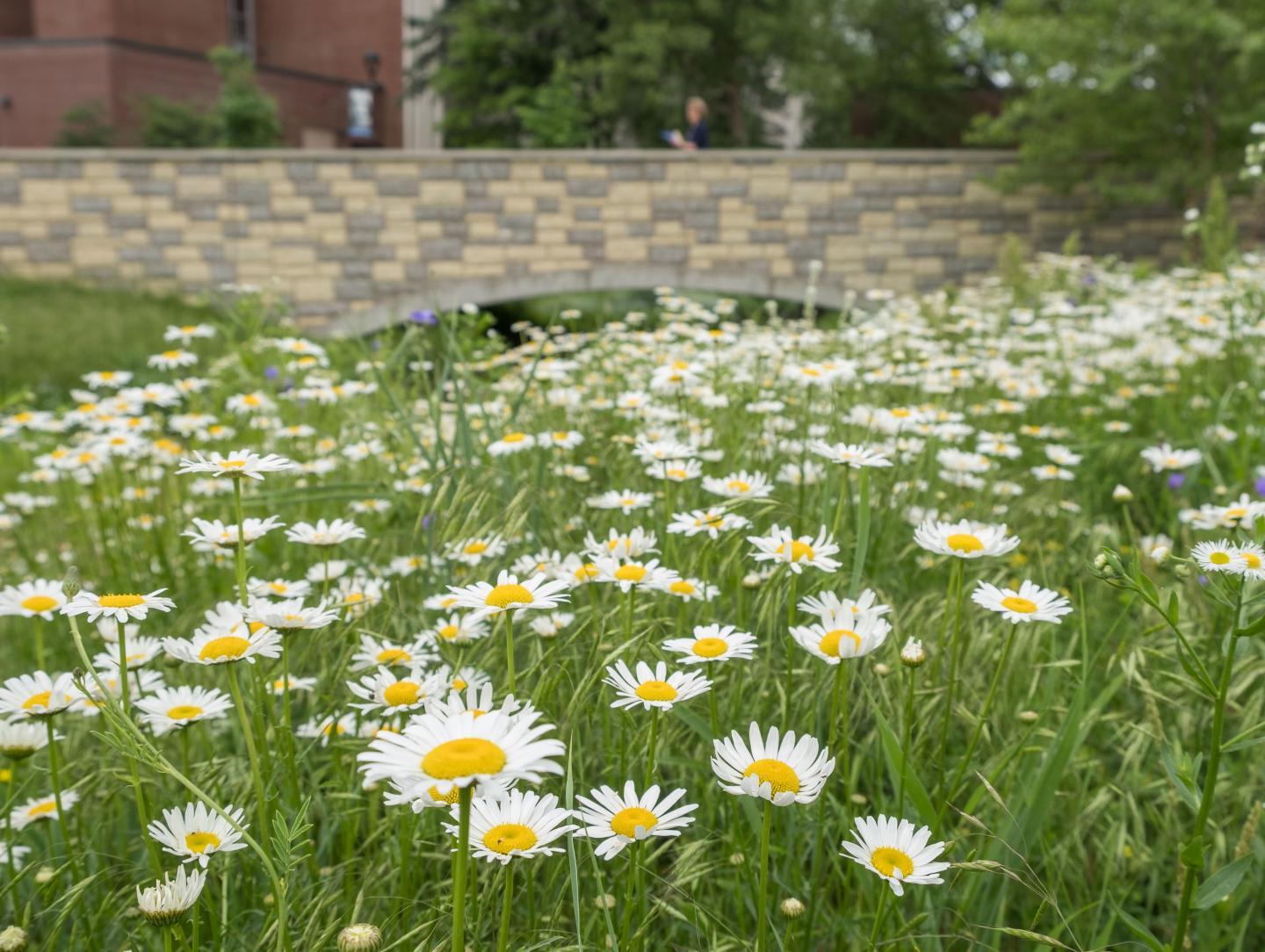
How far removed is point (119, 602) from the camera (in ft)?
3.35

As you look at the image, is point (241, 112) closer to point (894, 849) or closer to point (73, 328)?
point (73, 328)

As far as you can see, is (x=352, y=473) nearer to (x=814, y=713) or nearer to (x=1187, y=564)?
(x=814, y=713)

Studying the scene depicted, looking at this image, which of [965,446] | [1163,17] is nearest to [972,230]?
[1163,17]

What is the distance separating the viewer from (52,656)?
260 cm

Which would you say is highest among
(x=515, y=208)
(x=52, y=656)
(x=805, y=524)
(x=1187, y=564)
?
(x=515, y=208)

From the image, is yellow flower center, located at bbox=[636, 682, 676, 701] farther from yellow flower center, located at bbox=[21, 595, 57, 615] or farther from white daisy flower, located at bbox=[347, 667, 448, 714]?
yellow flower center, located at bbox=[21, 595, 57, 615]

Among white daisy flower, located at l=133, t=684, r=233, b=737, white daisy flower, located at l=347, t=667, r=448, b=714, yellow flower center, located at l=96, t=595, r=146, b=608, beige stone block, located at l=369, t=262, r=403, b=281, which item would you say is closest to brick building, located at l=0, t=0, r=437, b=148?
beige stone block, located at l=369, t=262, r=403, b=281

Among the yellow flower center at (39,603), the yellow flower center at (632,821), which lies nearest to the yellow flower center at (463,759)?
the yellow flower center at (632,821)

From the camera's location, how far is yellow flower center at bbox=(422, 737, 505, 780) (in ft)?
2.07

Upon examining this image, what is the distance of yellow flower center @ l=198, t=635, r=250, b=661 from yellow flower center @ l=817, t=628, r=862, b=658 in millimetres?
598

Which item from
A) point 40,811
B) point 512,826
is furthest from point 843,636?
point 40,811

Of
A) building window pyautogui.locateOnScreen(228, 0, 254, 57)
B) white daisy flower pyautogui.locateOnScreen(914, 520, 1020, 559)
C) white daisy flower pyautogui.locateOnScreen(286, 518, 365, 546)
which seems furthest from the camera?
building window pyautogui.locateOnScreen(228, 0, 254, 57)

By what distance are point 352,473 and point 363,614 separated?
1595mm

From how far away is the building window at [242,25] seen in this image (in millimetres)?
20781
